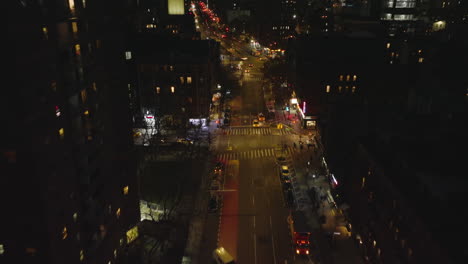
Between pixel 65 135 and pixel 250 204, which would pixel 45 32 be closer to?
pixel 65 135

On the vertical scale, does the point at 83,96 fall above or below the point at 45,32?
below

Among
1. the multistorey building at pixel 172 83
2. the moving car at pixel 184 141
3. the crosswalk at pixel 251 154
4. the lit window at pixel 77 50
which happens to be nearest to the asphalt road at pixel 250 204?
the crosswalk at pixel 251 154

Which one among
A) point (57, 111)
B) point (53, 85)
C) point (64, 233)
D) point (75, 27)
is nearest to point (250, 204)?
point (64, 233)

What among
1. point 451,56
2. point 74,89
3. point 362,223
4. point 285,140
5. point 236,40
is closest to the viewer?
point 74,89

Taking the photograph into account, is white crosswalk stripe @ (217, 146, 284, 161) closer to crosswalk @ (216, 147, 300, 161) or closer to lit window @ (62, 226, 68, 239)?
crosswalk @ (216, 147, 300, 161)

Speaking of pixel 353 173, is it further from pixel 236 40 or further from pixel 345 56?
pixel 236 40

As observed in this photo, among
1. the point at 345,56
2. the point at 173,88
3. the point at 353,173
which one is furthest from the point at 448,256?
the point at 173,88

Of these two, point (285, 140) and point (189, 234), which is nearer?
point (189, 234)
